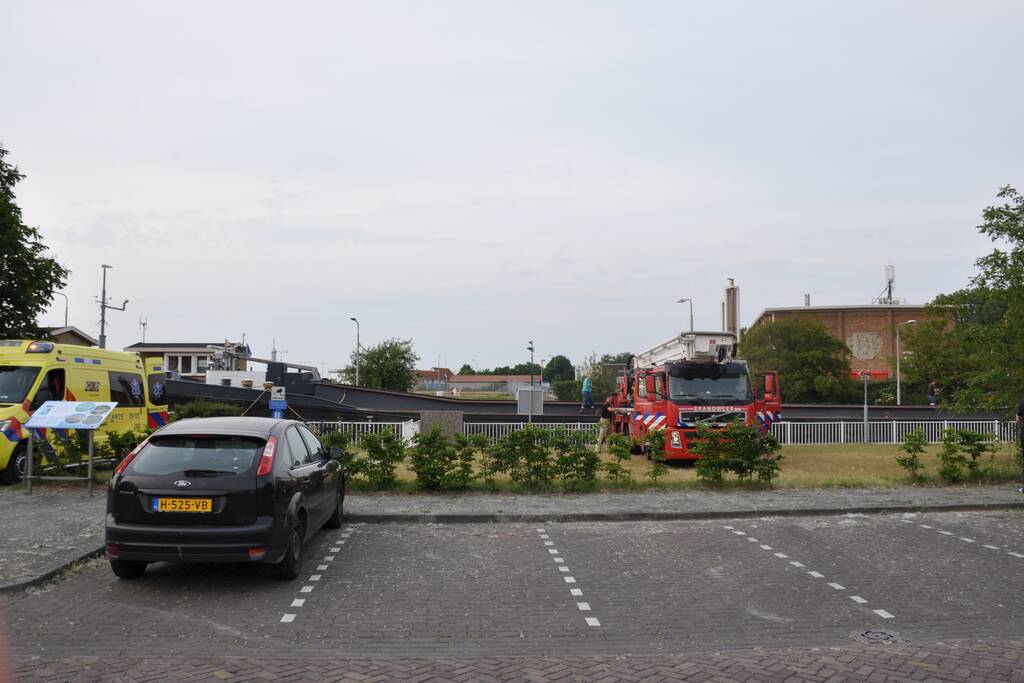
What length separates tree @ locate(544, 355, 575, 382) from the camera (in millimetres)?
154000

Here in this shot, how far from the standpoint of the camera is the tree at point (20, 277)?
23.0m

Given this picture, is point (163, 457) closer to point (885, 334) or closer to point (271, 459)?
point (271, 459)

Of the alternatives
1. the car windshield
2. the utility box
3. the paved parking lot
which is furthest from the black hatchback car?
the utility box

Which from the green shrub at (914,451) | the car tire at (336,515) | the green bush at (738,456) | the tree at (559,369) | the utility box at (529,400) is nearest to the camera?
the car tire at (336,515)

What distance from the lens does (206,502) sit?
7.10 meters

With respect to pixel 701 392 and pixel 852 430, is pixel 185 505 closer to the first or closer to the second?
pixel 701 392

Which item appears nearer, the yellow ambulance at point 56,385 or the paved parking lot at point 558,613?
the paved parking lot at point 558,613

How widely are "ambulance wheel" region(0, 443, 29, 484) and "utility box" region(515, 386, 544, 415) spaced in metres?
10.9

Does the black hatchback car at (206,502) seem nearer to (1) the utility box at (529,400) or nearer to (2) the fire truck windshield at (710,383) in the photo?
(2) the fire truck windshield at (710,383)

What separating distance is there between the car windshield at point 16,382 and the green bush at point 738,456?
38.5ft

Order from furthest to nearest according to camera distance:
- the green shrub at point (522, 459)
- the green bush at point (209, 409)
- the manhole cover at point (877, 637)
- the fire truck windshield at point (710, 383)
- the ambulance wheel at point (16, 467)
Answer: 1. the green bush at point (209, 409)
2. the fire truck windshield at point (710, 383)
3. the ambulance wheel at point (16, 467)
4. the green shrub at point (522, 459)
5. the manhole cover at point (877, 637)

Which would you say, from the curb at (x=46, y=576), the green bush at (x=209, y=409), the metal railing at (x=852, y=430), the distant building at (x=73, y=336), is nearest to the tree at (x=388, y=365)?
the distant building at (x=73, y=336)

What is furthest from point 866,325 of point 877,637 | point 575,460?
point 877,637

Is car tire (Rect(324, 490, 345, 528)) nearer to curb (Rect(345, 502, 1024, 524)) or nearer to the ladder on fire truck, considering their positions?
curb (Rect(345, 502, 1024, 524))
